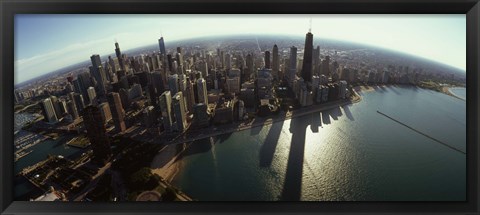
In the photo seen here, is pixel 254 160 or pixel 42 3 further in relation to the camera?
pixel 254 160

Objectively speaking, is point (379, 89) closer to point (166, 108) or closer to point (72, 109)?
point (166, 108)

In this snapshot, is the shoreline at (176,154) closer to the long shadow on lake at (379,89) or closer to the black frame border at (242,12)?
the long shadow on lake at (379,89)

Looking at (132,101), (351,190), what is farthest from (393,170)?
(132,101)

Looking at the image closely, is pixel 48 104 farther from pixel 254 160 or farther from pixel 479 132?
pixel 479 132

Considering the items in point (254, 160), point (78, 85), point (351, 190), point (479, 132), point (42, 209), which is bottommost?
point (254, 160)

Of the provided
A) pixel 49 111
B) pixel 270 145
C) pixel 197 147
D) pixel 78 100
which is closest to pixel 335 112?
pixel 270 145

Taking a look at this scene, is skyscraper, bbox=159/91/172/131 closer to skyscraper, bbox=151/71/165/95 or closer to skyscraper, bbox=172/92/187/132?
skyscraper, bbox=172/92/187/132
